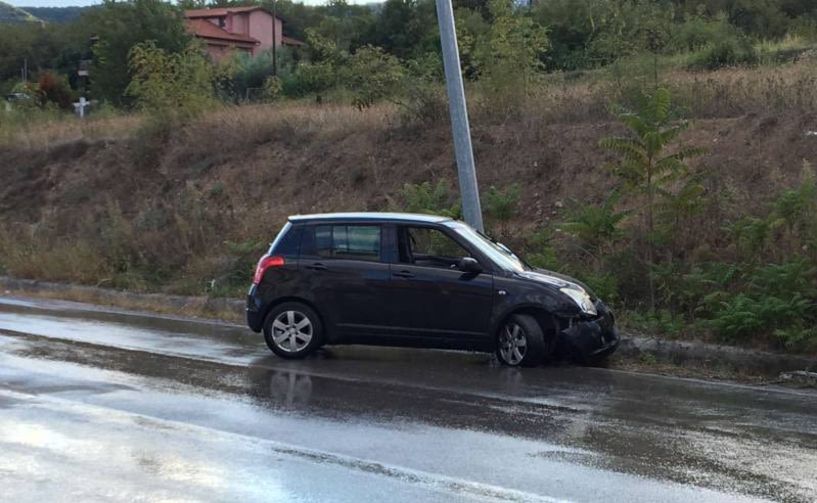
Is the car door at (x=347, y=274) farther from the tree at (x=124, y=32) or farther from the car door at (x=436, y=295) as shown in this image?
the tree at (x=124, y=32)

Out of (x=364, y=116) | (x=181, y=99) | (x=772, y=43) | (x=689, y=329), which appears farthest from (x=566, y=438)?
(x=772, y=43)

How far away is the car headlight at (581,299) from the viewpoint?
11.7 metres

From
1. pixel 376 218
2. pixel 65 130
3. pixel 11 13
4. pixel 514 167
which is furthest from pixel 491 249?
pixel 11 13

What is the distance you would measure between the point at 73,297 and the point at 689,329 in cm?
1221

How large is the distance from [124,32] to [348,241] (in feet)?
189

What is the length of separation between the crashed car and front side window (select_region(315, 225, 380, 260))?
0.5 inches

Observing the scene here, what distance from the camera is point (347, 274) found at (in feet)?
39.8

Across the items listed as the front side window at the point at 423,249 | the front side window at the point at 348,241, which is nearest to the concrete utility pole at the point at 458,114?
the front side window at the point at 423,249

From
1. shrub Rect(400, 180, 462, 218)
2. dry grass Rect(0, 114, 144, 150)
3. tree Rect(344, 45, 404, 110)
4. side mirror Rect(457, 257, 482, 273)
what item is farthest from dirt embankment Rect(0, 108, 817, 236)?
side mirror Rect(457, 257, 482, 273)

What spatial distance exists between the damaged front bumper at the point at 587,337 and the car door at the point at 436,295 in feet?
3.05

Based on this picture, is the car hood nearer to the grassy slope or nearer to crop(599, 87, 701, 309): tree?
crop(599, 87, 701, 309): tree

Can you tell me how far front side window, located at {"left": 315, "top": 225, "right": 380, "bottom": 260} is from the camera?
12.2 meters

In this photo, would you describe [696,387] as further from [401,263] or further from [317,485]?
[317,485]

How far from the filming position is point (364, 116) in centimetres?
2422
